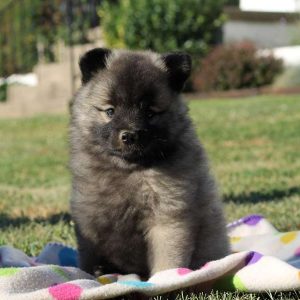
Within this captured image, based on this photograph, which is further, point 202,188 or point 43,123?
point 43,123

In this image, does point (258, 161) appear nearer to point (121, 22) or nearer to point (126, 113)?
point (126, 113)

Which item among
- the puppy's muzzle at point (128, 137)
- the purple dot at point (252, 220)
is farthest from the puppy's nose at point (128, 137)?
the purple dot at point (252, 220)

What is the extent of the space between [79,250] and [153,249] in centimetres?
46

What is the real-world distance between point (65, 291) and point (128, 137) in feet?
2.41

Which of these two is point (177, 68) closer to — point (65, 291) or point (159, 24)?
point (65, 291)

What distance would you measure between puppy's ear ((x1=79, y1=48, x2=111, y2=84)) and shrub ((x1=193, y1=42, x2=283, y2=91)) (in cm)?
1416

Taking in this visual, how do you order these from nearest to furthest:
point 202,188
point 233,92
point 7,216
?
point 202,188, point 7,216, point 233,92

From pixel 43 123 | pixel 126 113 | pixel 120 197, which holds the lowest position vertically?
pixel 43 123

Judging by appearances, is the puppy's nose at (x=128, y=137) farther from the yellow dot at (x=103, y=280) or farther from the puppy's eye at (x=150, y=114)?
the yellow dot at (x=103, y=280)

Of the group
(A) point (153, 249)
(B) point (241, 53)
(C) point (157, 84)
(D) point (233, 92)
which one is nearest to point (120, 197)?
(A) point (153, 249)

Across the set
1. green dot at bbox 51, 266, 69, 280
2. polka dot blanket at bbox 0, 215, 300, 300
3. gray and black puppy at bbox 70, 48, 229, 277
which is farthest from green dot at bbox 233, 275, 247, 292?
green dot at bbox 51, 266, 69, 280

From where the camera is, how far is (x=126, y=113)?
2.97 meters

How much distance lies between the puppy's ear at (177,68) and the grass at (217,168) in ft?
2.86

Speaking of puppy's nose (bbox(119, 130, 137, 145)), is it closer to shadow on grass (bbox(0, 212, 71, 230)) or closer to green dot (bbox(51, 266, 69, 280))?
green dot (bbox(51, 266, 69, 280))
